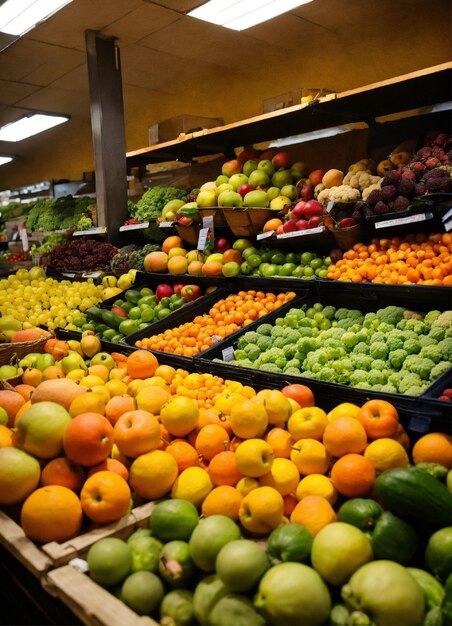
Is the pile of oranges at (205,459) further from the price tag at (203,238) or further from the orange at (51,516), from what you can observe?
the price tag at (203,238)

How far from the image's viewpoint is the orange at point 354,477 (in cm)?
150

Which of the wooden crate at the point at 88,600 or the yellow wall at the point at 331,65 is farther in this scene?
the yellow wall at the point at 331,65

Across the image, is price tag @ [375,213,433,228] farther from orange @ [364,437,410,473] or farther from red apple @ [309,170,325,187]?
orange @ [364,437,410,473]

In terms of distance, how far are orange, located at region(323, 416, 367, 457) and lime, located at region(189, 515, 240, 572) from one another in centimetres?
46

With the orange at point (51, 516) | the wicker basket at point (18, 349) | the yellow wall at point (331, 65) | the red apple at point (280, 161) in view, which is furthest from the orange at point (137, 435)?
the yellow wall at point (331, 65)

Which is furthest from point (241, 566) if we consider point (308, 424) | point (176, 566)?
point (308, 424)

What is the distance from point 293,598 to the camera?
3.62 feet

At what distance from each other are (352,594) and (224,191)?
3311 mm

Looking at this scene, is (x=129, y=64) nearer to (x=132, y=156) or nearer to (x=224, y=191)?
(x=132, y=156)

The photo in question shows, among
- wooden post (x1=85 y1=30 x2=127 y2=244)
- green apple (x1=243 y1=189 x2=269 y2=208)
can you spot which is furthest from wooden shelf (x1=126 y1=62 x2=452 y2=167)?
green apple (x1=243 y1=189 x2=269 y2=208)

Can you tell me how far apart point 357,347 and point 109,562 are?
146 cm

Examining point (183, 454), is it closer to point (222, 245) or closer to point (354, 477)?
point (354, 477)

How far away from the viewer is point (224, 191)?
3998 mm

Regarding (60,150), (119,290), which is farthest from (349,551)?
(60,150)
